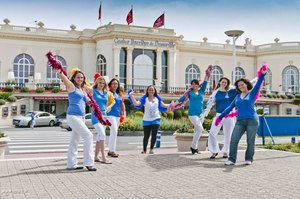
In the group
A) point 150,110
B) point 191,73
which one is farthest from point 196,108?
point 191,73

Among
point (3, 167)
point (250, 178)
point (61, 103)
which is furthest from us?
point (61, 103)

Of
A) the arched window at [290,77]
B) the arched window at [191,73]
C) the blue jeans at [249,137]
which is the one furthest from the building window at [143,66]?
the blue jeans at [249,137]

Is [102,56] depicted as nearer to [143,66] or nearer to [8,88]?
[143,66]

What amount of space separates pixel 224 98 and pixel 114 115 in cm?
278

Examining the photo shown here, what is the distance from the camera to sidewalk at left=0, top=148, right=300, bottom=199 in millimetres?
5391

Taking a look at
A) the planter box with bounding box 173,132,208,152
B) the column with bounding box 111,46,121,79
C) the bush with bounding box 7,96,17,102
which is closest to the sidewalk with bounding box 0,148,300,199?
the planter box with bounding box 173,132,208,152

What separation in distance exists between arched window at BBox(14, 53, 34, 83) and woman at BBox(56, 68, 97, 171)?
34573 millimetres

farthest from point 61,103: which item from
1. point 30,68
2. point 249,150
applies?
point 249,150

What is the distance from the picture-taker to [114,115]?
30.1 ft

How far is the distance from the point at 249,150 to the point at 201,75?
3944 centimetres

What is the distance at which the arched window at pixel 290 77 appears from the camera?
49031mm

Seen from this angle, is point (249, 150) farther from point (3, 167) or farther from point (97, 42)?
point (97, 42)

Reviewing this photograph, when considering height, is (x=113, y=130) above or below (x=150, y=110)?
below

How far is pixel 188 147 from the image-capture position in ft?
36.0
